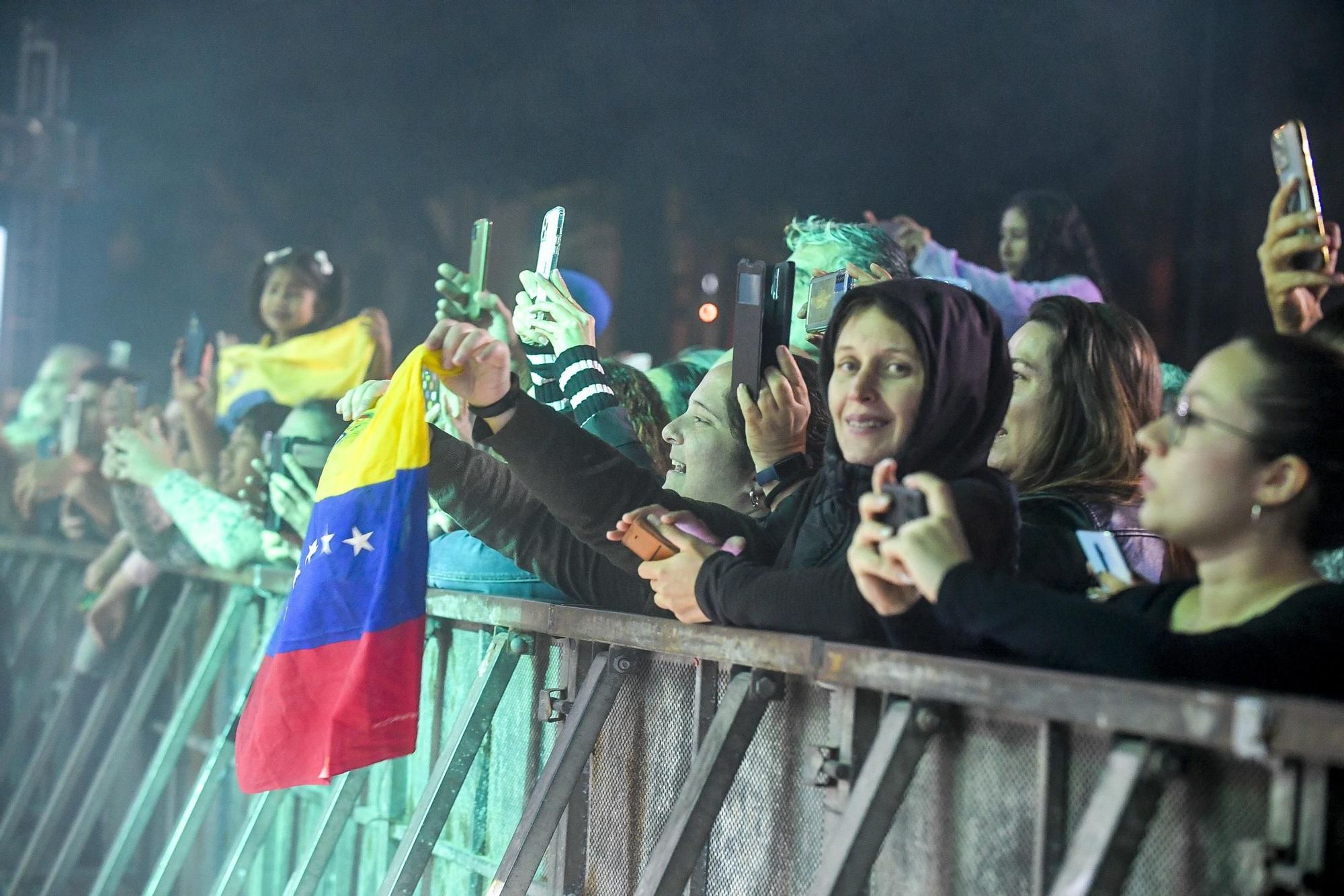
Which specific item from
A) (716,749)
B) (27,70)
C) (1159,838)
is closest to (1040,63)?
(716,749)

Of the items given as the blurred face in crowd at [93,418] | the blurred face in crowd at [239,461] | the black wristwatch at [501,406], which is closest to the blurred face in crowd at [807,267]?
the black wristwatch at [501,406]

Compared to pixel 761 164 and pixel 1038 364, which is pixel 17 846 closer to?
pixel 761 164

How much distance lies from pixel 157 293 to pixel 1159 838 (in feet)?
25.3

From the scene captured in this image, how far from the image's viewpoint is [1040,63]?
15.4 feet

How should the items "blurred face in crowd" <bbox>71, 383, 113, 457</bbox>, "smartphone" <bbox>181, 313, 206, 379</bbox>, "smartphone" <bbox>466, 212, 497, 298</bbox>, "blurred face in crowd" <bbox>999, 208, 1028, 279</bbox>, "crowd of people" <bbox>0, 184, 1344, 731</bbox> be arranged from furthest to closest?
"blurred face in crowd" <bbox>71, 383, 113, 457</bbox>, "smartphone" <bbox>181, 313, 206, 379</bbox>, "blurred face in crowd" <bbox>999, 208, 1028, 279</bbox>, "smartphone" <bbox>466, 212, 497, 298</bbox>, "crowd of people" <bbox>0, 184, 1344, 731</bbox>

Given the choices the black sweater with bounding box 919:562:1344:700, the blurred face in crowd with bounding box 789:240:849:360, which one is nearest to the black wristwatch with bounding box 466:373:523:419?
the blurred face in crowd with bounding box 789:240:849:360

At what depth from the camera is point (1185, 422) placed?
1.74m

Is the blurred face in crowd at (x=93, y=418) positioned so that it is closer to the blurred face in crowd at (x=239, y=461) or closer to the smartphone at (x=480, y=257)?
the blurred face in crowd at (x=239, y=461)

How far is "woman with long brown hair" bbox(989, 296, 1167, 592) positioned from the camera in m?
2.45

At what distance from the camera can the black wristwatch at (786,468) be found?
271cm

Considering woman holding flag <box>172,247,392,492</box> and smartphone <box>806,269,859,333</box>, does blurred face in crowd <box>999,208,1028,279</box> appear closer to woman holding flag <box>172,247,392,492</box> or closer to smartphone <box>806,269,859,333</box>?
smartphone <box>806,269,859,333</box>

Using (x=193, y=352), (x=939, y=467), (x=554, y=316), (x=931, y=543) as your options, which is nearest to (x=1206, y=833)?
(x=931, y=543)

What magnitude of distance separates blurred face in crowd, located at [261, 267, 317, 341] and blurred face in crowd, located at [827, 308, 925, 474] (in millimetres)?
4197

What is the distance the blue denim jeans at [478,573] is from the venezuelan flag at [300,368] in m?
2.13
